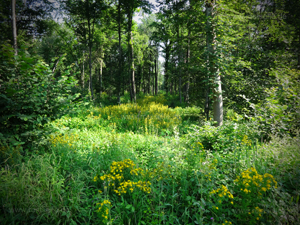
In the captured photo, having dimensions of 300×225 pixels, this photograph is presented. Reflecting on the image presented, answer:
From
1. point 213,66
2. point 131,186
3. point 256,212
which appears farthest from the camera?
point 213,66

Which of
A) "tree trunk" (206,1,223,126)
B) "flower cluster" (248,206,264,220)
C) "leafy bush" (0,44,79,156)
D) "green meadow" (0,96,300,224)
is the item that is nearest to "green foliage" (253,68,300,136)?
"green meadow" (0,96,300,224)

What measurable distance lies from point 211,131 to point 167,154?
1.82 m

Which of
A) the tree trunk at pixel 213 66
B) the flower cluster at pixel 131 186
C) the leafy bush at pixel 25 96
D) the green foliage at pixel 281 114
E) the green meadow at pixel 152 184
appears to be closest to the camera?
the green meadow at pixel 152 184

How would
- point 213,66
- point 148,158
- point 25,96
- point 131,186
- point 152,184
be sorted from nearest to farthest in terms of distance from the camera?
point 131,186 → point 152,184 → point 25,96 → point 148,158 → point 213,66

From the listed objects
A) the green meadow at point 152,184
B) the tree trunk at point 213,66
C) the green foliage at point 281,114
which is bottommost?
the green meadow at point 152,184

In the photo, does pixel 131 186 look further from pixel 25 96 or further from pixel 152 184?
pixel 25 96

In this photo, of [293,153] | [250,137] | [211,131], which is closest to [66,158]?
[211,131]

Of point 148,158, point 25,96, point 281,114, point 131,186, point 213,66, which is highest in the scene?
point 213,66

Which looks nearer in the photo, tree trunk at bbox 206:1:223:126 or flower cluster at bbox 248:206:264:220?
flower cluster at bbox 248:206:264:220

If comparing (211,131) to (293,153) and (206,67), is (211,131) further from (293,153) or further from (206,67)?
(206,67)

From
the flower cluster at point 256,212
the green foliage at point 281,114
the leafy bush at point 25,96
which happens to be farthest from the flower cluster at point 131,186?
the green foliage at point 281,114

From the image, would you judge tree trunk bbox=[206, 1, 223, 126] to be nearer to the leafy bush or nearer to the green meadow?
the green meadow

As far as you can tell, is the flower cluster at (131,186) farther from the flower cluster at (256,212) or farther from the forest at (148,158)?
the flower cluster at (256,212)

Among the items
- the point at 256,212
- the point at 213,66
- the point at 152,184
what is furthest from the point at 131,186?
the point at 213,66
